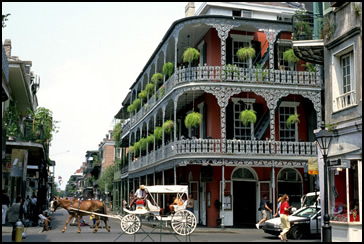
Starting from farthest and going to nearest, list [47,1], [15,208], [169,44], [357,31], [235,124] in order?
[169,44]
[235,124]
[15,208]
[357,31]
[47,1]

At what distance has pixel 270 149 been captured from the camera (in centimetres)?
2558

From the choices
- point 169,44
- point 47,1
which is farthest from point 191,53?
point 47,1

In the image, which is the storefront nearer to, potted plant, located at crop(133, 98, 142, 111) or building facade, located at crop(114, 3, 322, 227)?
building facade, located at crop(114, 3, 322, 227)

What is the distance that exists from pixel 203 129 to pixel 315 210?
9541mm

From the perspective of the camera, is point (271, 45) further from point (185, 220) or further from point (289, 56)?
point (185, 220)

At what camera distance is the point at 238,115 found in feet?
90.5

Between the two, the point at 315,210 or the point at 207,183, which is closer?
the point at 315,210

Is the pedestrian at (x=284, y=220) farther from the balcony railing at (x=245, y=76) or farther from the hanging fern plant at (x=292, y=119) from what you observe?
the balcony railing at (x=245, y=76)

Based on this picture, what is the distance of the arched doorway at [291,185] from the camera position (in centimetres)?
2759

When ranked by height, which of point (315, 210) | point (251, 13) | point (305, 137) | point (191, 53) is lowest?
point (315, 210)

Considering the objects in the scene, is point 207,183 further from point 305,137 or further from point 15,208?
point 15,208

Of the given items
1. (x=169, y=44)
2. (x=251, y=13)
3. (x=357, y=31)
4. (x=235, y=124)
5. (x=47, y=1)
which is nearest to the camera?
(x=47, y=1)

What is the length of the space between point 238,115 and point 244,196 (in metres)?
4.33

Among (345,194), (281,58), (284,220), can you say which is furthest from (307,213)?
(281,58)
